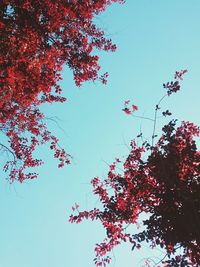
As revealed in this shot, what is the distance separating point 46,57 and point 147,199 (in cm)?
741

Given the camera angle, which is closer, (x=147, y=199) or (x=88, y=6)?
(x=147, y=199)

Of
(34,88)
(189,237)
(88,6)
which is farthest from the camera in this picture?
(88,6)

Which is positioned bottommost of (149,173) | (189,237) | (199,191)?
(189,237)

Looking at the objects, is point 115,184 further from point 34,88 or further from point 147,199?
point 34,88

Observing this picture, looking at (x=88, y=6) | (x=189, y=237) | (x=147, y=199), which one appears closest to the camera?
(x=189, y=237)

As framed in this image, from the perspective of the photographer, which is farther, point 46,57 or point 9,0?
point 46,57

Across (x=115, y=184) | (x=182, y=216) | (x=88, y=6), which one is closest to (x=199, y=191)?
(x=182, y=216)

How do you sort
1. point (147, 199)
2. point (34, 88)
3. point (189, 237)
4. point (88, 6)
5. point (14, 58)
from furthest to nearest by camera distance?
point (88, 6), point (34, 88), point (14, 58), point (147, 199), point (189, 237)

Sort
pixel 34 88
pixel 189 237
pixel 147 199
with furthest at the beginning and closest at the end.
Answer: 1. pixel 34 88
2. pixel 147 199
3. pixel 189 237

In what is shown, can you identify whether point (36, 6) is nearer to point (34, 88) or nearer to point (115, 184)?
point (34, 88)

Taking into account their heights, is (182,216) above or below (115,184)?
below

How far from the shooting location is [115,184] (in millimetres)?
11094

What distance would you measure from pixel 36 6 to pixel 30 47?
1.88m

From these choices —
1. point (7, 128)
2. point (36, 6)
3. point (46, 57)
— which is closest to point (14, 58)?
point (46, 57)
